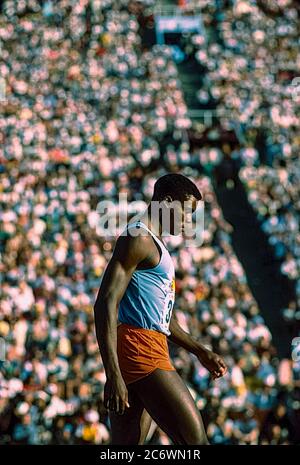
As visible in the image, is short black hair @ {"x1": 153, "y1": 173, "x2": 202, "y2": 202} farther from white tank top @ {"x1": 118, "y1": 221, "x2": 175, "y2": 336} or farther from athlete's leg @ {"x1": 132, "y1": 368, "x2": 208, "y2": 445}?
athlete's leg @ {"x1": 132, "y1": 368, "x2": 208, "y2": 445}

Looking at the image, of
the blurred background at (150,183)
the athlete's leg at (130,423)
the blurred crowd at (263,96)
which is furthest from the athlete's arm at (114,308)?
the blurred crowd at (263,96)

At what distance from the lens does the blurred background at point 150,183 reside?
1113 centimetres

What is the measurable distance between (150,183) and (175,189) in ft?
44.6

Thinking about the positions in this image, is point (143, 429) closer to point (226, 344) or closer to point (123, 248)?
point (123, 248)

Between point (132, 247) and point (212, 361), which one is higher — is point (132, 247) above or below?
above

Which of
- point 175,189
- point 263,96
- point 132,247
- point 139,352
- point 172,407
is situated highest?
point 263,96

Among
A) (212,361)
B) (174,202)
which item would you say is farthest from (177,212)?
(212,361)

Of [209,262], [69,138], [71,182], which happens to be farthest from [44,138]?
[209,262]

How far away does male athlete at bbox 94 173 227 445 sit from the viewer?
13.6 ft

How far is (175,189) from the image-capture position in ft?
15.0

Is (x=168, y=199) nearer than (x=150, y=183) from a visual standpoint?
Yes

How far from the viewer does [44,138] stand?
20.0m

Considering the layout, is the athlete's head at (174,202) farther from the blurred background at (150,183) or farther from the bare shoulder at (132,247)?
the blurred background at (150,183)

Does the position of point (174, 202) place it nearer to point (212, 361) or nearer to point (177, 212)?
point (177, 212)
